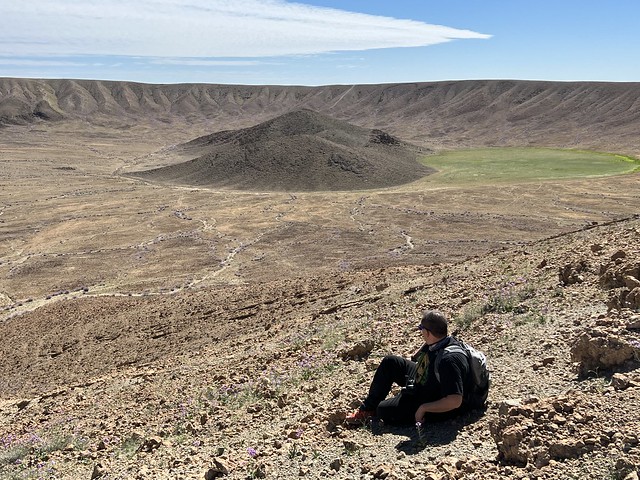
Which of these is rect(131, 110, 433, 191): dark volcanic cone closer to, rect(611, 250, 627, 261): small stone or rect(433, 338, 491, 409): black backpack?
rect(611, 250, 627, 261): small stone

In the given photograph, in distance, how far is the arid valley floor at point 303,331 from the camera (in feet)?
16.2

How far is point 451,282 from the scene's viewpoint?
39.5ft

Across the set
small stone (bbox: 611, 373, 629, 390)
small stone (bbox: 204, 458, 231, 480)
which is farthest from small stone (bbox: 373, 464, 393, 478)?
small stone (bbox: 611, 373, 629, 390)

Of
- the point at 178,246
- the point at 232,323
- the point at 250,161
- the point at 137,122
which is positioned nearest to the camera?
the point at 232,323

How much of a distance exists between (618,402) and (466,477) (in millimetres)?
1454

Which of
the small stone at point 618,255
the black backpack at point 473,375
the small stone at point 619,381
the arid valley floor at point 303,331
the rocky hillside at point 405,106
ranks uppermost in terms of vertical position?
the rocky hillside at point 405,106

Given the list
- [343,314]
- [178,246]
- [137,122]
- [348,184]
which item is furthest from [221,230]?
[137,122]

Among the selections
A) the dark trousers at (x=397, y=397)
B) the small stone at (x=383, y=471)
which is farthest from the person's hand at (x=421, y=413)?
the small stone at (x=383, y=471)

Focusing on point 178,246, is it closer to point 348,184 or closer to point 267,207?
point 267,207

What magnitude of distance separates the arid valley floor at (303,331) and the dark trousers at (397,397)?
15 cm

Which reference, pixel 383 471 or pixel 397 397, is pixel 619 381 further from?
pixel 383 471

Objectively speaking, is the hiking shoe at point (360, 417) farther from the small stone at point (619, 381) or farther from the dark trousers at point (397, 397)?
the small stone at point (619, 381)

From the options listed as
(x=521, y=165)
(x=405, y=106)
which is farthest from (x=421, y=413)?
(x=405, y=106)

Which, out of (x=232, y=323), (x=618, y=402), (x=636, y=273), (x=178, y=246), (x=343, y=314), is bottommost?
(x=178, y=246)
